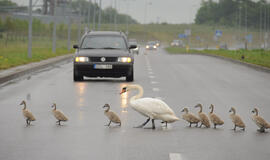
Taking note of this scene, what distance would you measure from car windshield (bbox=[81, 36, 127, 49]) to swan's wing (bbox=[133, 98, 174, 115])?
508 inches

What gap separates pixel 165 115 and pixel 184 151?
1745 mm

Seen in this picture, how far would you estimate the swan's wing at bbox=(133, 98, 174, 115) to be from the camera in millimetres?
10688

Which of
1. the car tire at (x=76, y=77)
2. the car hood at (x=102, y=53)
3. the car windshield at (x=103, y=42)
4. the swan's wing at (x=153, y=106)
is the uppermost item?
the car windshield at (x=103, y=42)

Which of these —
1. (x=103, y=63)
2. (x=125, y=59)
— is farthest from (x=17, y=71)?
(x=125, y=59)

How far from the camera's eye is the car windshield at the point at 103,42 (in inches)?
938

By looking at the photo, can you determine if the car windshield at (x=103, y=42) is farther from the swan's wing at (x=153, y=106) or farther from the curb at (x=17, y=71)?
the swan's wing at (x=153, y=106)

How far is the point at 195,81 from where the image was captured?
2375 cm

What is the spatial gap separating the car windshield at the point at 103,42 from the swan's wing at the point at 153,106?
12902 mm

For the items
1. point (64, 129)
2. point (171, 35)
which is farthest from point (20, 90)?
point (171, 35)

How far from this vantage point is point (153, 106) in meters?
10.8

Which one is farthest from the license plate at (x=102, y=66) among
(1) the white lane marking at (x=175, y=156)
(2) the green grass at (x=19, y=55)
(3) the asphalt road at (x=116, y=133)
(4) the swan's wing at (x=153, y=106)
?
(1) the white lane marking at (x=175, y=156)

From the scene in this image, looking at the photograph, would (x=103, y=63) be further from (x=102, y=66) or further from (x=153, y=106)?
(x=153, y=106)

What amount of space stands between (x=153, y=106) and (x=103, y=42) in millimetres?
13366

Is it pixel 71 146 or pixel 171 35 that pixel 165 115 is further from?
pixel 171 35
